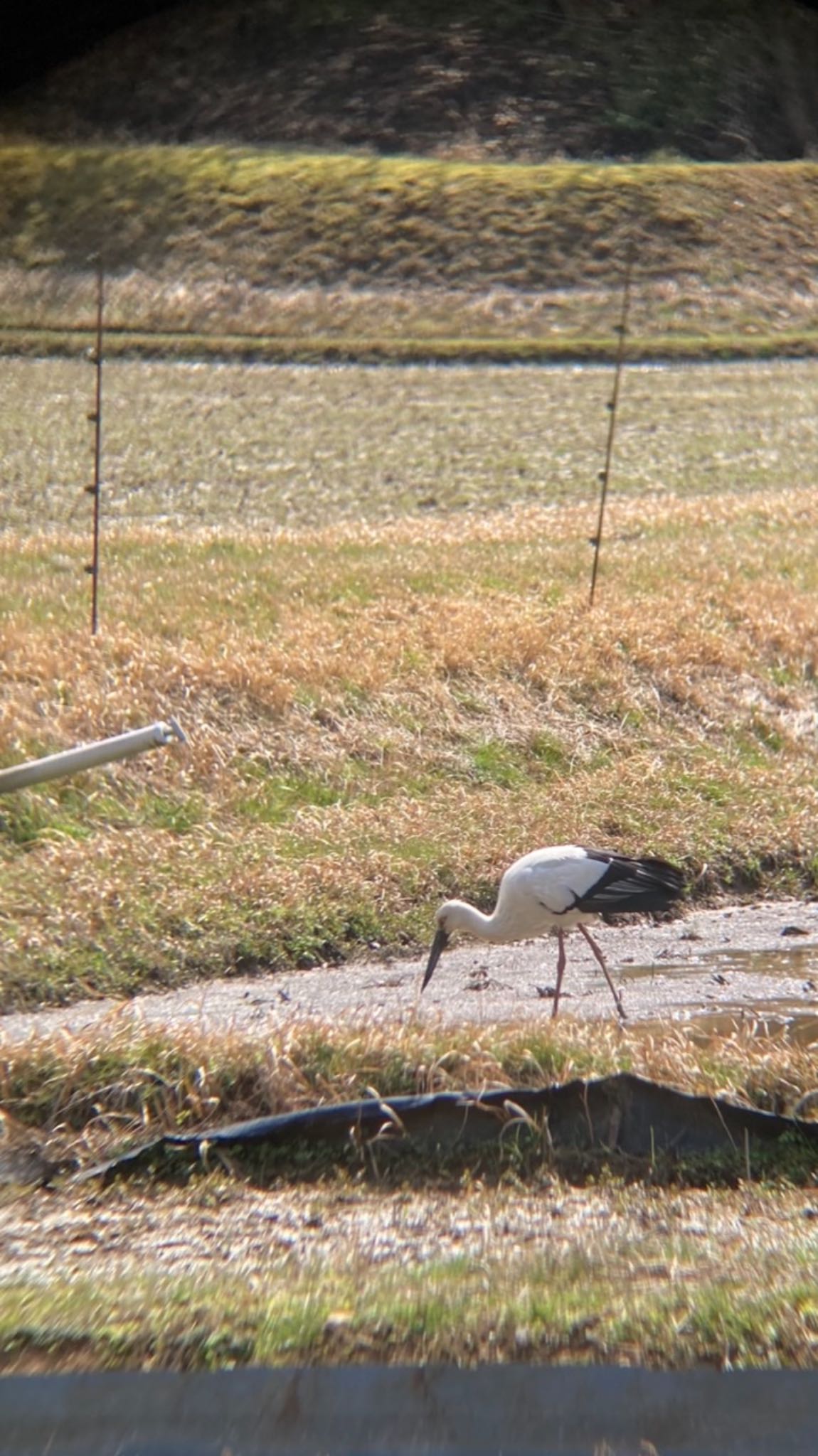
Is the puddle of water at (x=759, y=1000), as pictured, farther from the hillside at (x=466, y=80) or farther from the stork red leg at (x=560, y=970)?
the hillside at (x=466, y=80)

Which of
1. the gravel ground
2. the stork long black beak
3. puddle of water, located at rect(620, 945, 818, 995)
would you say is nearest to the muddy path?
puddle of water, located at rect(620, 945, 818, 995)

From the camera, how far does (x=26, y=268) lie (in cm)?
3284

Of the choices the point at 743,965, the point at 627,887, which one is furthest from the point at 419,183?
the point at 627,887

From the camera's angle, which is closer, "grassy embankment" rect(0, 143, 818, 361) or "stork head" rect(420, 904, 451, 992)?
"stork head" rect(420, 904, 451, 992)

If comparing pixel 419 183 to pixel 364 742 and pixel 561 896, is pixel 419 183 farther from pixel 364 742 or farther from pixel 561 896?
pixel 561 896

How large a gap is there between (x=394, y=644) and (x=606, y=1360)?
874cm

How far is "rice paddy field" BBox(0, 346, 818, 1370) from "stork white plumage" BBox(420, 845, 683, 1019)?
1.66 ft

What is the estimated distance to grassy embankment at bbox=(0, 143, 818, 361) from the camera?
33938 millimetres

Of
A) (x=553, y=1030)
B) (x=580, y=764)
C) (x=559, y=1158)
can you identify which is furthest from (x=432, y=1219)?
(x=580, y=764)

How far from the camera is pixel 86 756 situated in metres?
8.78

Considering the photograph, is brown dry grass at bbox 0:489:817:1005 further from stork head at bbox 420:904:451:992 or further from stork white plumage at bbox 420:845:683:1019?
stork white plumage at bbox 420:845:683:1019

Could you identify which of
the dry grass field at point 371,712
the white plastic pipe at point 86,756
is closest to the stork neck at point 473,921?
the dry grass field at point 371,712

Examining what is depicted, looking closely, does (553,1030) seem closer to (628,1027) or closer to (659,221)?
(628,1027)

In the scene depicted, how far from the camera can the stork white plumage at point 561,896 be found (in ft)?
26.6
